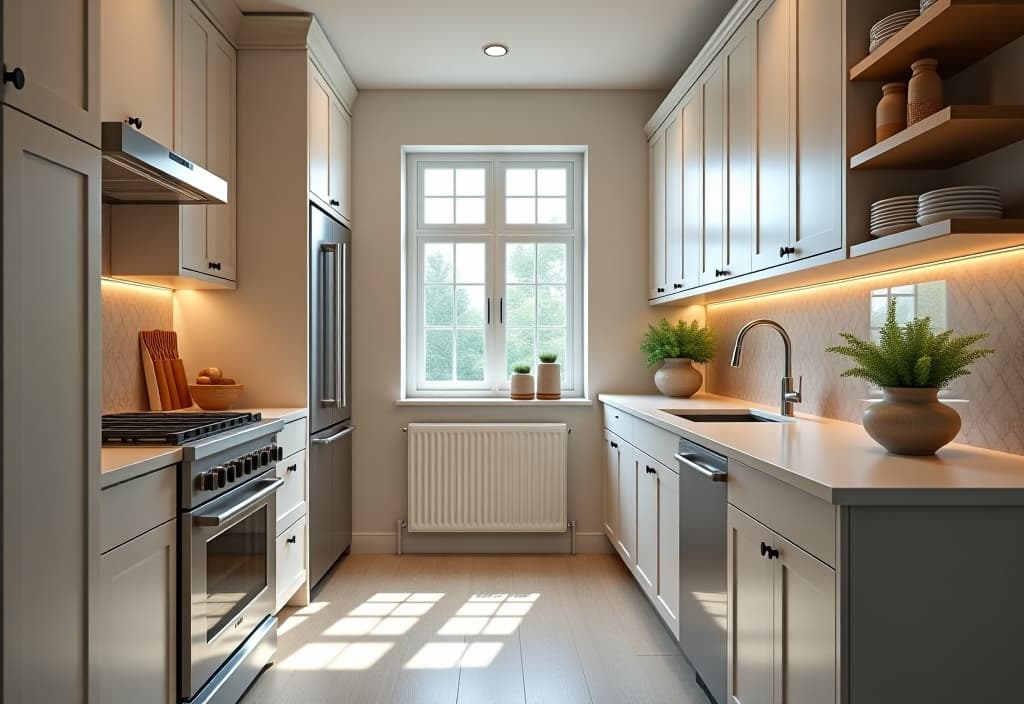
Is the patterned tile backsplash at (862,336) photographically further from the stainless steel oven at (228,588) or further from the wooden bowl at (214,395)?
the wooden bowl at (214,395)

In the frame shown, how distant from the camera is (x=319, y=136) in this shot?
137 inches

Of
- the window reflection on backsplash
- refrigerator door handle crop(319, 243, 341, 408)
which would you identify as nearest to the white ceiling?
refrigerator door handle crop(319, 243, 341, 408)

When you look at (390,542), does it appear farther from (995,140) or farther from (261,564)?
(995,140)

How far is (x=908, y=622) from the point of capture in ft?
4.42

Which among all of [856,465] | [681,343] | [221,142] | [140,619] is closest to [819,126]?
[856,465]

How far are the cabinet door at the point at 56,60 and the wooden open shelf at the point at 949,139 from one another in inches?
72.6

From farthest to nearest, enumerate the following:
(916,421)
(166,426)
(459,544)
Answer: (459,544)
(166,426)
(916,421)

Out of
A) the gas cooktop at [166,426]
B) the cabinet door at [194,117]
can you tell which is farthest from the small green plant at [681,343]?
the cabinet door at [194,117]

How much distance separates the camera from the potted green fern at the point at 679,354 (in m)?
3.75

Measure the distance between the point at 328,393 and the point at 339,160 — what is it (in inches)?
51.4

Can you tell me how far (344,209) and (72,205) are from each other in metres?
2.59

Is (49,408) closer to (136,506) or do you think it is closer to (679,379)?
(136,506)

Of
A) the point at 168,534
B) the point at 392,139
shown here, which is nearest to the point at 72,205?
the point at 168,534

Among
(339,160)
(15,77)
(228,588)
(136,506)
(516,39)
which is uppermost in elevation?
(516,39)
